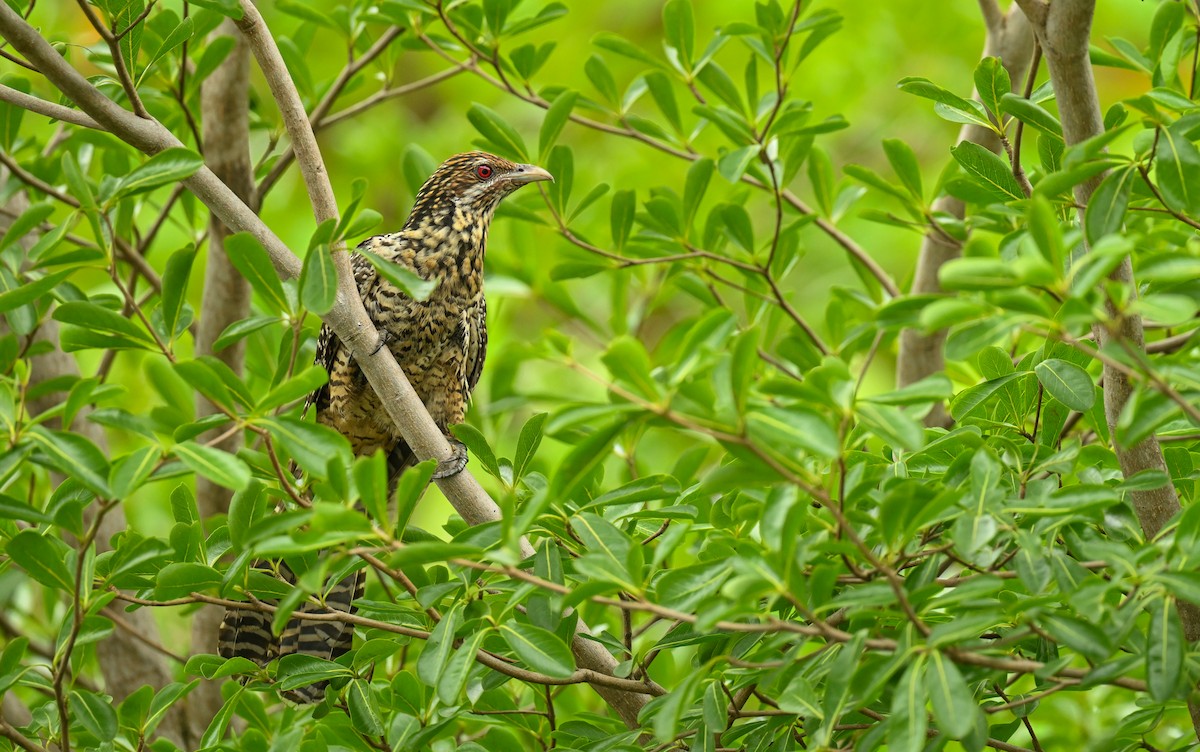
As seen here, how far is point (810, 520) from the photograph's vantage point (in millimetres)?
1835

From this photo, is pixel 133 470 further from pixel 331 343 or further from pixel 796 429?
pixel 331 343

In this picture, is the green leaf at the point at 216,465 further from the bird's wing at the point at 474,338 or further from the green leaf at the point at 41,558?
the bird's wing at the point at 474,338

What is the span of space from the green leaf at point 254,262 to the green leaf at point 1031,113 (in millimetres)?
1357

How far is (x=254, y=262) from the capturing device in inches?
80.4

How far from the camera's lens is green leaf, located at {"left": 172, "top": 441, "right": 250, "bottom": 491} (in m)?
1.66

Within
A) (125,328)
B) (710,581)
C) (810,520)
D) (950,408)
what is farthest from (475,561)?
(950,408)

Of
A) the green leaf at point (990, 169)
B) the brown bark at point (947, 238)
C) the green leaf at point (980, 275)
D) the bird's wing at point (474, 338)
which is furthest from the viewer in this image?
the bird's wing at point (474, 338)

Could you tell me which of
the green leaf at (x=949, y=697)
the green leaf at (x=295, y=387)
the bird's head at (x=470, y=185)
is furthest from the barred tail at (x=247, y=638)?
the green leaf at (x=949, y=697)

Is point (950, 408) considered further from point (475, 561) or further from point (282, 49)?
point (282, 49)

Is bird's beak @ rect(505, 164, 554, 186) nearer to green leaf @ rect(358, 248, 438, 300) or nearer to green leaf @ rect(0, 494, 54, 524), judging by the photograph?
green leaf @ rect(358, 248, 438, 300)

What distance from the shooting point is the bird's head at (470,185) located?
13.0 ft

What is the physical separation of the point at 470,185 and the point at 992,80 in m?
2.12

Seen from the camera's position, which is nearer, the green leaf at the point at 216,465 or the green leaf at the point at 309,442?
the green leaf at the point at 216,465

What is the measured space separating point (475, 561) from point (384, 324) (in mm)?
1822
